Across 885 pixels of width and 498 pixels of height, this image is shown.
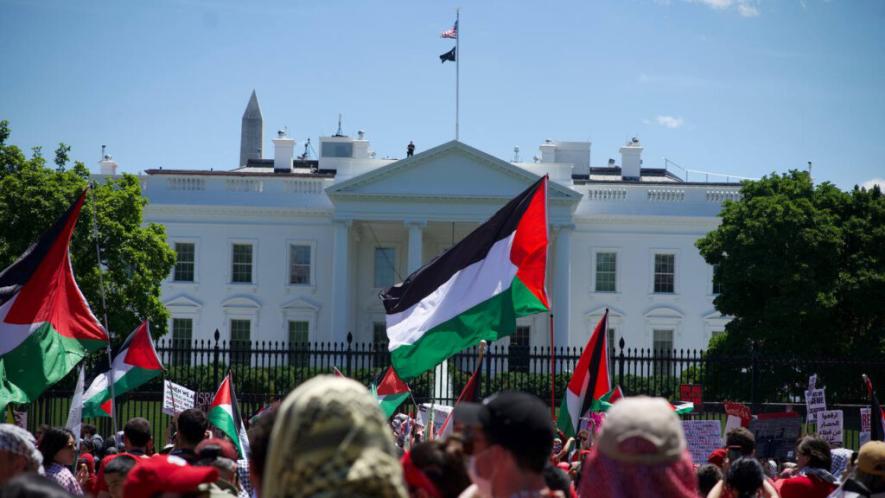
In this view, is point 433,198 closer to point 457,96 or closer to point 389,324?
point 457,96

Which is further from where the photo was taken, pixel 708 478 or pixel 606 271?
pixel 606 271

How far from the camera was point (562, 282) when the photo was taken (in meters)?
47.6

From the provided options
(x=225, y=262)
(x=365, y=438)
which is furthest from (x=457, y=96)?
(x=365, y=438)

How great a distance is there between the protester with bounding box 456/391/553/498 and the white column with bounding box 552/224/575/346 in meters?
43.0

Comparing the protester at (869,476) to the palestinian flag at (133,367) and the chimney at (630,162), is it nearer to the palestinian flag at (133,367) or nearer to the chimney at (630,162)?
the palestinian flag at (133,367)

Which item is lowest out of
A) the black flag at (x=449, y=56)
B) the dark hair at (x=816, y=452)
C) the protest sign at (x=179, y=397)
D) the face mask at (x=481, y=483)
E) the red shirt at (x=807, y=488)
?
the protest sign at (x=179, y=397)

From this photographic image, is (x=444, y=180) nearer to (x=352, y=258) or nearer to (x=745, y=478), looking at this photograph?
(x=352, y=258)

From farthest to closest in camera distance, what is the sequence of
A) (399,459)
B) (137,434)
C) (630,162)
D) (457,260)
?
(630,162), (457,260), (137,434), (399,459)

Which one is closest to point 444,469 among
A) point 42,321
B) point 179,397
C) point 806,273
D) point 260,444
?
point 260,444

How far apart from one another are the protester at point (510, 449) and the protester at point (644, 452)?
218 millimetres

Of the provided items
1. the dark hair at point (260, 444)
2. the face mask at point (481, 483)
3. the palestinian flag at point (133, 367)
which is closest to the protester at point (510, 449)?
the face mask at point (481, 483)

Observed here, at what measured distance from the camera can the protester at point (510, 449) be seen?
12.0ft

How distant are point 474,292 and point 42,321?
3669 millimetres

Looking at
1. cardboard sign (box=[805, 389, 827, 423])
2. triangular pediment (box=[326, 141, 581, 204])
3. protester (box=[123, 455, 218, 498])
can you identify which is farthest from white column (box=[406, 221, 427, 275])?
protester (box=[123, 455, 218, 498])
